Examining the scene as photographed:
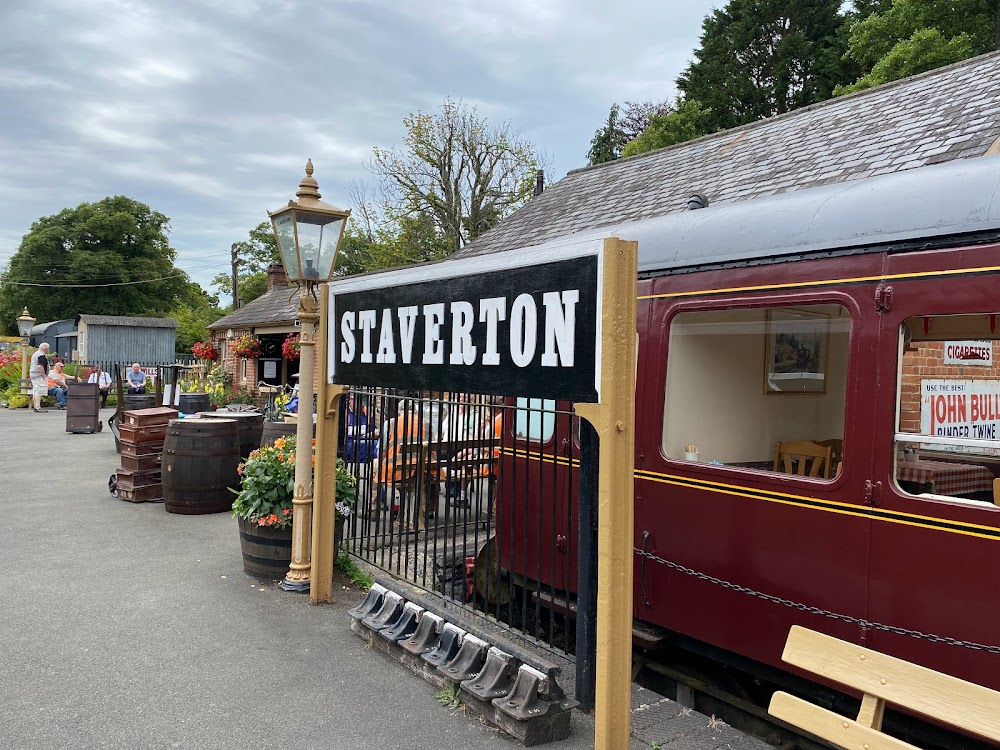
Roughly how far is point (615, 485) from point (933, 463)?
1769 mm

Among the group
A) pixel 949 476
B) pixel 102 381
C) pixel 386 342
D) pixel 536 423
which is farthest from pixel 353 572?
pixel 102 381

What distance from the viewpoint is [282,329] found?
812 inches

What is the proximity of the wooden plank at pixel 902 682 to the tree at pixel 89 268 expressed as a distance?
54.4 metres

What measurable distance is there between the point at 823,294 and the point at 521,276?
4.63ft

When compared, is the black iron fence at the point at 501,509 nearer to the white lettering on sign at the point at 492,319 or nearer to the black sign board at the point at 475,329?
the black sign board at the point at 475,329

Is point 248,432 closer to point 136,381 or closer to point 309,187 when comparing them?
point 309,187

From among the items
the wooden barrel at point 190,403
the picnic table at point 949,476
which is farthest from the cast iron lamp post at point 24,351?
the picnic table at point 949,476

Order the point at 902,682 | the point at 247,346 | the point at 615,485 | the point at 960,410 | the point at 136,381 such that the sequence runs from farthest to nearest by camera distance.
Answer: the point at 247,346, the point at 136,381, the point at 960,410, the point at 615,485, the point at 902,682

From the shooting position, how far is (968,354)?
361 centimetres

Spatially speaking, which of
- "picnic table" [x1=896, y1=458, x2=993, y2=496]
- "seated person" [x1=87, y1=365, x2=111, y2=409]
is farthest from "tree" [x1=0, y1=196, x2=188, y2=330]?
"picnic table" [x1=896, y1=458, x2=993, y2=496]

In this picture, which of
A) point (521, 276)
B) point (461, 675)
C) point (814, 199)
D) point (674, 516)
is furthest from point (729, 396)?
point (461, 675)

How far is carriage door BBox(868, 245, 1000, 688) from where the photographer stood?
9.29 feet

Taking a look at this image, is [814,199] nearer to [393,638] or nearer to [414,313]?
[414,313]

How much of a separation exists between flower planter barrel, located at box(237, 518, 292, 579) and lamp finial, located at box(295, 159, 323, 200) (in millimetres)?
2550
